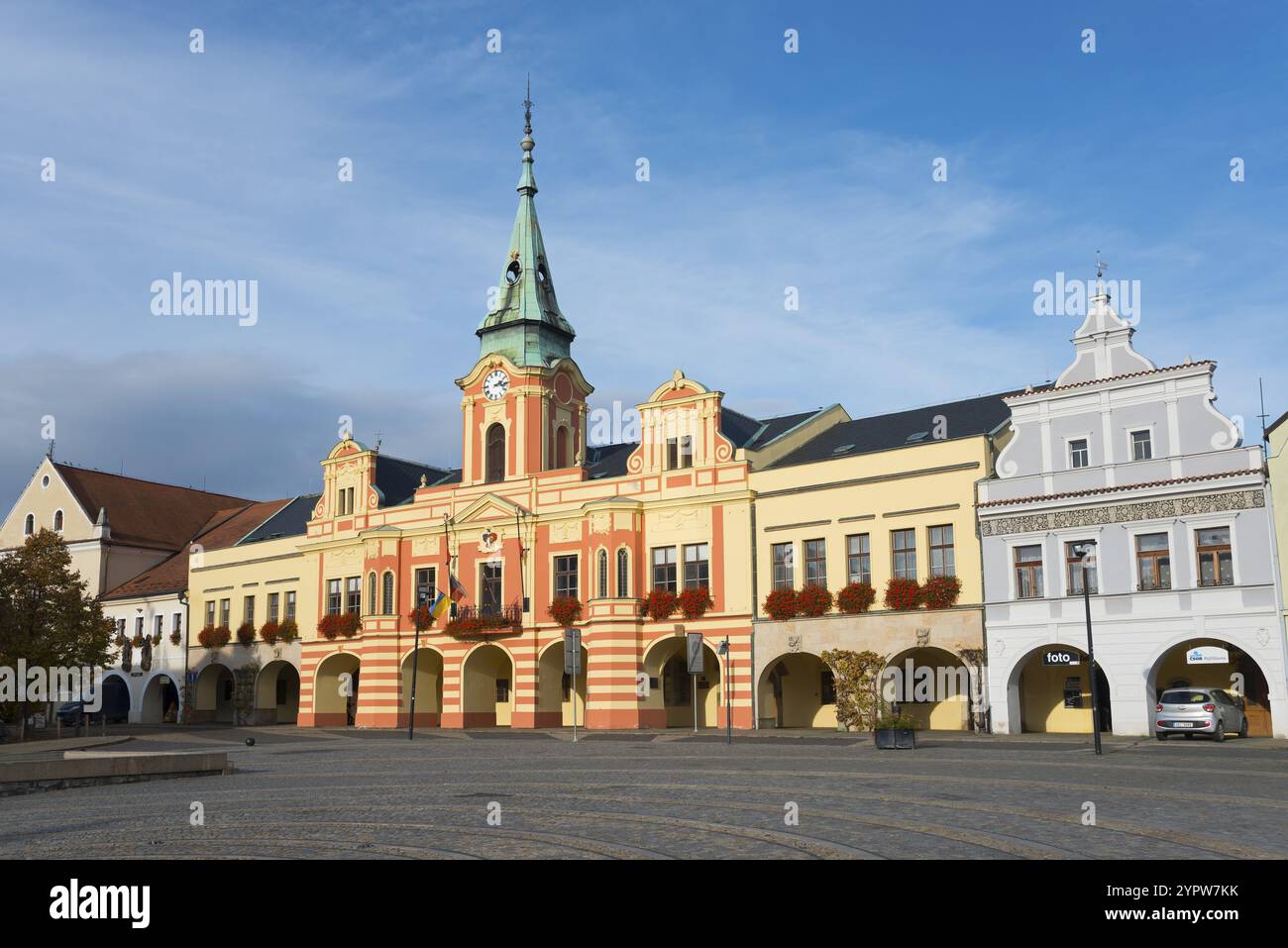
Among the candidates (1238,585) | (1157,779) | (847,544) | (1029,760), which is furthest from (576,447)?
(1157,779)

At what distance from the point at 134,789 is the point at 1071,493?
90.4 ft

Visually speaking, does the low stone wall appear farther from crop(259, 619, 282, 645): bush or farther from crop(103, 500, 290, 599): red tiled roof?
crop(103, 500, 290, 599): red tiled roof

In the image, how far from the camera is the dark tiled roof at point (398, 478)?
2382 inches

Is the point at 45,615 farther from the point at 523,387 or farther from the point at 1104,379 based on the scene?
the point at 1104,379

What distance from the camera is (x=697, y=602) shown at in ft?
154

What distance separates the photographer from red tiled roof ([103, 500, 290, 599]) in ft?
228

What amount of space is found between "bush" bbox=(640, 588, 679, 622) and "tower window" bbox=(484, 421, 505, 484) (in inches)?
401

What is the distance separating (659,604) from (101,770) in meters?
26.8

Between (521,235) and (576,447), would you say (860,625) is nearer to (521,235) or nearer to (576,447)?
(576,447)

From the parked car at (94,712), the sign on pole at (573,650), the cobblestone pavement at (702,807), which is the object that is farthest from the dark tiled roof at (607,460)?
the parked car at (94,712)

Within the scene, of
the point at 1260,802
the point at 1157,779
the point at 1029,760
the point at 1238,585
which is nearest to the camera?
the point at 1260,802

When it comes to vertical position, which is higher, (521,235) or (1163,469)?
(521,235)

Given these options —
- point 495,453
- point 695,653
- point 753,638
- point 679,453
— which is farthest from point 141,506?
point 695,653

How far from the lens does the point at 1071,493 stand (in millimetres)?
38469
